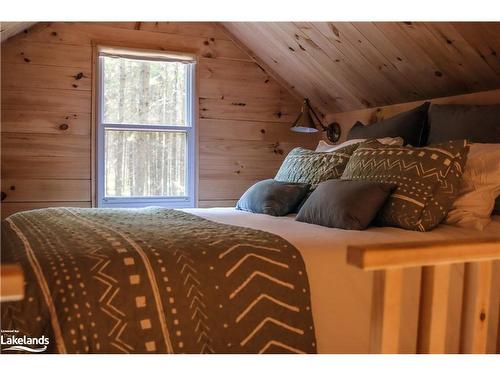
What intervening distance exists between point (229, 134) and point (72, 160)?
48.0 inches

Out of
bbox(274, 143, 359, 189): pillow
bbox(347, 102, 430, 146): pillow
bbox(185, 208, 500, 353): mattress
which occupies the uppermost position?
bbox(347, 102, 430, 146): pillow

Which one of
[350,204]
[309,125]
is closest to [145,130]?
[309,125]

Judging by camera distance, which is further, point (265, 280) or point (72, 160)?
point (72, 160)

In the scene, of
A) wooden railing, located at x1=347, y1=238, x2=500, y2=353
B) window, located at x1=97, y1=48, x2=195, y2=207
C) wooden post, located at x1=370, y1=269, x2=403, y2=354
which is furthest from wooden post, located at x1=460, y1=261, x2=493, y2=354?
window, located at x1=97, y1=48, x2=195, y2=207

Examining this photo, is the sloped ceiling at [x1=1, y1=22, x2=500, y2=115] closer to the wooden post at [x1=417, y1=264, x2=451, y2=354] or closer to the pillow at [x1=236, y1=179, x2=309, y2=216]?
the pillow at [x1=236, y1=179, x2=309, y2=216]

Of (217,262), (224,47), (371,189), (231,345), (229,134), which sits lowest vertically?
(231,345)

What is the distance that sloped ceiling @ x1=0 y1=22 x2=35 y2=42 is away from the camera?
2.73 metres

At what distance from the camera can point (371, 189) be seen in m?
1.99

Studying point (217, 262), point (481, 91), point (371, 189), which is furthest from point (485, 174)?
point (217, 262)

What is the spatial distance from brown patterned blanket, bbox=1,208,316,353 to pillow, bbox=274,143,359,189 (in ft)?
3.40

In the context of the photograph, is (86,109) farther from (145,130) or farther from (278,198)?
(278,198)

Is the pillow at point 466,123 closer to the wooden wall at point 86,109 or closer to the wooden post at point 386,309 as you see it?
the wooden post at point 386,309

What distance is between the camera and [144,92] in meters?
3.70
